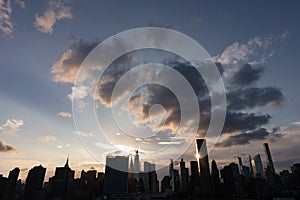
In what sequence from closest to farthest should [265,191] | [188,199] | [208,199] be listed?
[188,199]
[208,199]
[265,191]

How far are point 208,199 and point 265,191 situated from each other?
59115 millimetres

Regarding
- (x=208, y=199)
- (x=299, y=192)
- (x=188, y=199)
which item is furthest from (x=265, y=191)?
(x=188, y=199)

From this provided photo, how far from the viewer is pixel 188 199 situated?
170 meters

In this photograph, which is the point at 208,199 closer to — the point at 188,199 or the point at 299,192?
the point at 188,199

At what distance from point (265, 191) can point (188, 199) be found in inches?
3192

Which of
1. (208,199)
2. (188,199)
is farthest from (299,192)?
(188,199)

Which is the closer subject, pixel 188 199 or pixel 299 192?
pixel 188 199

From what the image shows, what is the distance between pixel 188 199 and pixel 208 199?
2303 cm

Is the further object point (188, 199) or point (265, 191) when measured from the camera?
point (265, 191)

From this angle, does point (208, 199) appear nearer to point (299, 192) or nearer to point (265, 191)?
point (265, 191)

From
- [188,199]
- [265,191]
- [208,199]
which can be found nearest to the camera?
[188,199]

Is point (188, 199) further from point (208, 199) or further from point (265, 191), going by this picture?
point (265, 191)

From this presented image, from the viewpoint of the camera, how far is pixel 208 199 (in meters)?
182

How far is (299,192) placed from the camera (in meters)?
192
